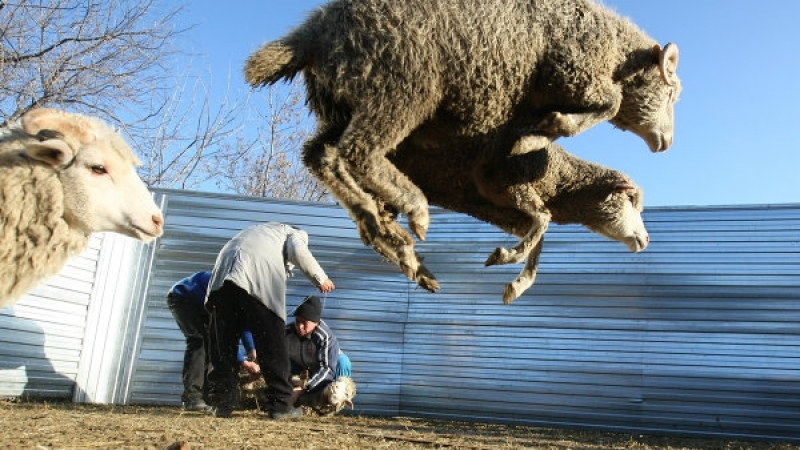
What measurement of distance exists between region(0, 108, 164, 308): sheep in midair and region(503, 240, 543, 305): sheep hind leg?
1829mm

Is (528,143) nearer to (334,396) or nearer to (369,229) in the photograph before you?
(369,229)

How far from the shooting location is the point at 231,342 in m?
5.63

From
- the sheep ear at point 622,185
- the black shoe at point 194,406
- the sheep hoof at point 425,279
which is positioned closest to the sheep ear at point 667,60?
the sheep ear at point 622,185

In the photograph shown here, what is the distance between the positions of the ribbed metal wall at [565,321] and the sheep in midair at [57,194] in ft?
15.2

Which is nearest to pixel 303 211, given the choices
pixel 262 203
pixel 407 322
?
pixel 262 203

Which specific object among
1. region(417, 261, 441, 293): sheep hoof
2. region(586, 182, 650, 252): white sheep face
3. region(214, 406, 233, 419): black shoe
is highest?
region(586, 182, 650, 252): white sheep face

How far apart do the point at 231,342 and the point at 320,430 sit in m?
1.18

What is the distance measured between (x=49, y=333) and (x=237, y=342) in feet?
8.72

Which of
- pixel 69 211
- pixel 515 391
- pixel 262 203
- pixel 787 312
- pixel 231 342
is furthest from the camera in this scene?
pixel 262 203

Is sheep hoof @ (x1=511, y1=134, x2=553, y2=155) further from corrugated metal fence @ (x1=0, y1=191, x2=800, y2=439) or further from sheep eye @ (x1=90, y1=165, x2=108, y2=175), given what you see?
corrugated metal fence @ (x1=0, y1=191, x2=800, y2=439)

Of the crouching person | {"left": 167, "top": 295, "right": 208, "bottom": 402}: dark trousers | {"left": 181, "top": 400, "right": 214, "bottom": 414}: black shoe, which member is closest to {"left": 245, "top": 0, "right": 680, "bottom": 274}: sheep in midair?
the crouching person

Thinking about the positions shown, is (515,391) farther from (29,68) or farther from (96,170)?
(29,68)

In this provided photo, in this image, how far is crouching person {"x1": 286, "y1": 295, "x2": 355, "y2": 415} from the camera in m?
6.34

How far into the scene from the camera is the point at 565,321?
7.55 meters
